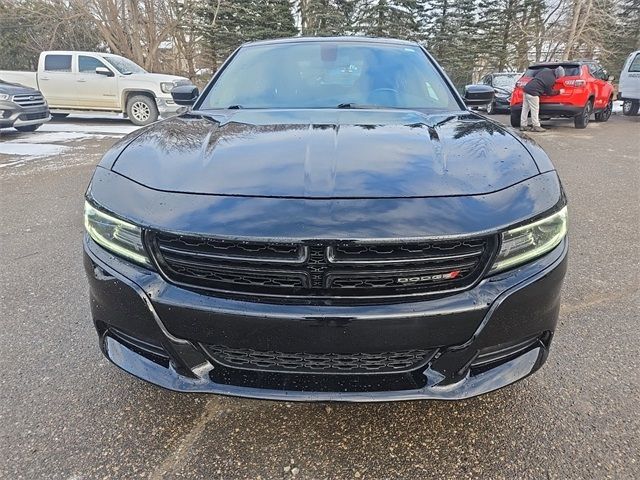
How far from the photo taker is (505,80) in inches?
637

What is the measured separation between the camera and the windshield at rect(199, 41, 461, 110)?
8.70 ft

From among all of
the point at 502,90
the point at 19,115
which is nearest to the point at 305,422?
the point at 19,115

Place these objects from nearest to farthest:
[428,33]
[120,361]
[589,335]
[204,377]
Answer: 1. [204,377]
2. [120,361]
3. [589,335]
4. [428,33]

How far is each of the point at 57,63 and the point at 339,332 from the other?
44.5 feet

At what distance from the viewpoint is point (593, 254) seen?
12.0 feet

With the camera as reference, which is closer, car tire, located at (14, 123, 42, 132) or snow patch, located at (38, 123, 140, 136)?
car tire, located at (14, 123, 42, 132)

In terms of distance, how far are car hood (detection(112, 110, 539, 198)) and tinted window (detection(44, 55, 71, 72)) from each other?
12.0m

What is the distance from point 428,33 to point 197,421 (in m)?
34.2

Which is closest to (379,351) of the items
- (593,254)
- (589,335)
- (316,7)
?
(589,335)

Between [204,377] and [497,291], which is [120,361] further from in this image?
[497,291]

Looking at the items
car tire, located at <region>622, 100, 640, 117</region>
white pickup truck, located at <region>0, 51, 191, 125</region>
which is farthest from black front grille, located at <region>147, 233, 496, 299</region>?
car tire, located at <region>622, 100, 640, 117</region>

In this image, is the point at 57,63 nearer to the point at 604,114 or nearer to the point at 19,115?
the point at 19,115

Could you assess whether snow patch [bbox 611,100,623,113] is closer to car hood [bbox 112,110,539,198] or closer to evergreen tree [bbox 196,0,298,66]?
evergreen tree [bbox 196,0,298,66]

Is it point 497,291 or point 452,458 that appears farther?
point 452,458
